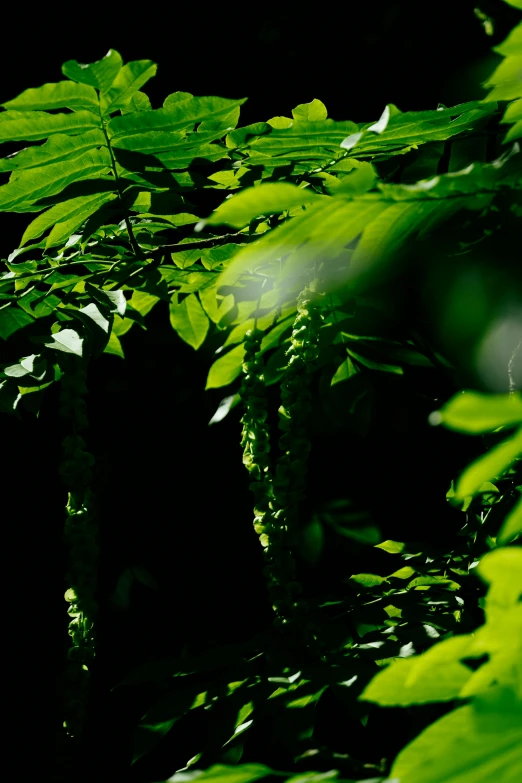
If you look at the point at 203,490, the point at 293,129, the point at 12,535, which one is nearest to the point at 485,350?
the point at 293,129

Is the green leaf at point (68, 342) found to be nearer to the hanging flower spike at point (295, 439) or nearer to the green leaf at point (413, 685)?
the hanging flower spike at point (295, 439)

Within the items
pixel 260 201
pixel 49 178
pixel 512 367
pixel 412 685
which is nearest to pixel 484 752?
pixel 412 685

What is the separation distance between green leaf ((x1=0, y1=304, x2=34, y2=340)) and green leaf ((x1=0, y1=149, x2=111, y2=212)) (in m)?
0.20

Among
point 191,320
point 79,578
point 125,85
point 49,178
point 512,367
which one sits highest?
point 125,85

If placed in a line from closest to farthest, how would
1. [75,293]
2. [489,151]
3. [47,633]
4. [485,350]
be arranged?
[485,350], [75,293], [489,151], [47,633]

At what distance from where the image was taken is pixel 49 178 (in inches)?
59.2

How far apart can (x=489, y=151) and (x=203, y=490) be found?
1953mm

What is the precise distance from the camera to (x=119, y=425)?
329 centimetres

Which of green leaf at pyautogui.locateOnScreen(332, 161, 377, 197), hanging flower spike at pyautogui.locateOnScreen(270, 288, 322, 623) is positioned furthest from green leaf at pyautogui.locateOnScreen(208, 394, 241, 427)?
green leaf at pyautogui.locateOnScreen(332, 161, 377, 197)

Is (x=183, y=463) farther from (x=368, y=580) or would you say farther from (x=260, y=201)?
(x=260, y=201)

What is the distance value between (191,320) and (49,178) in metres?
0.56

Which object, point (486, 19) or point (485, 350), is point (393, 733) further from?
point (486, 19)

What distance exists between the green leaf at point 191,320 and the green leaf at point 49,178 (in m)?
0.44

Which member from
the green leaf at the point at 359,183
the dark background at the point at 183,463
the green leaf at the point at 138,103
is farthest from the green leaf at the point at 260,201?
the dark background at the point at 183,463
